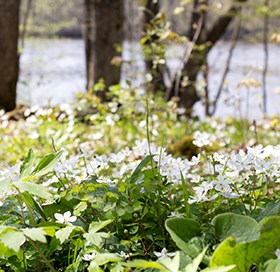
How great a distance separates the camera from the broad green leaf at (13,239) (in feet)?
3.00

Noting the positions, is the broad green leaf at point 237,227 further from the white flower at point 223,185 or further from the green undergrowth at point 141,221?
the white flower at point 223,185

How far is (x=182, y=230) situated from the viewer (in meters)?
1.04

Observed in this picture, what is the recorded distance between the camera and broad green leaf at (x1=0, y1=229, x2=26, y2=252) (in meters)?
0.91

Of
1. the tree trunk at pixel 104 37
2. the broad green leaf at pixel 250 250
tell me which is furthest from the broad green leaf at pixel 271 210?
the tree trunk at pixel 104 37

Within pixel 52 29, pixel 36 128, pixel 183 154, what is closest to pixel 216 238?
pixel 183 154

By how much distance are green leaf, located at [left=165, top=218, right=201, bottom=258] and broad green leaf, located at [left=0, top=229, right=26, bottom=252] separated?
0.28 m

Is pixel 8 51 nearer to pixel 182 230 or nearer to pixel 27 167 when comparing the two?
pixel 27 167

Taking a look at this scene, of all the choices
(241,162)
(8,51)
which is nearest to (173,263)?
(241,162)

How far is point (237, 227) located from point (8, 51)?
554cm

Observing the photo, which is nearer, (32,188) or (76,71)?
(32,188)

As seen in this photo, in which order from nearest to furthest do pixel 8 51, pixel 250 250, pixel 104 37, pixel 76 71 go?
pixel 250 250 → pixel 8 51 → pixel 104 37 → pixel 76 71

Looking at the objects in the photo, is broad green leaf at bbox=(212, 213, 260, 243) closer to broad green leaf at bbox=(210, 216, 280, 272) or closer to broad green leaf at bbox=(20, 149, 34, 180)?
broad green leaf at bbox=(210, 216, 280, 272)

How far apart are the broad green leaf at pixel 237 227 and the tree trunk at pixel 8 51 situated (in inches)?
215

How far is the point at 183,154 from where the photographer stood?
3990 mm
